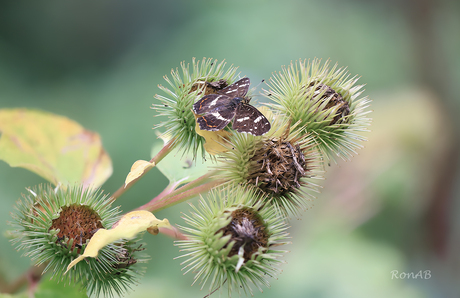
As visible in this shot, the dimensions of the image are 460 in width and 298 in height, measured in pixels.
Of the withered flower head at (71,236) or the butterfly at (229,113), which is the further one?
the butterfly at (229,113)

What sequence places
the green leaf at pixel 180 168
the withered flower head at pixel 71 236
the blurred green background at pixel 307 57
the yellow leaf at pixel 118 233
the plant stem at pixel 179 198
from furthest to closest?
the blurred green background at pixel 307 57 < the green leaf at pixel 180 168 < the plant stem at pixel 179 198 < the withered flower head at pixel 71 236 < the yellow leaf at pixel 118 233

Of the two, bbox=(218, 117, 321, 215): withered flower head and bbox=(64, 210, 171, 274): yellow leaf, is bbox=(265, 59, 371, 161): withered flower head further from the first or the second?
bbox=(64, 210, 171, 274): yellow leaf

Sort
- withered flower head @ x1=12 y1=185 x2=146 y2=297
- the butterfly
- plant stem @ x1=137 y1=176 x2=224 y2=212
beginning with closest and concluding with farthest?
1. withered flower head @ x1=12 y1=185 x2=146 y2=297
2. the butterfly
3. plant stem @ x1=137 y1=176 x2=224 y2=212

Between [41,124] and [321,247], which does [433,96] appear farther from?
[41,124]

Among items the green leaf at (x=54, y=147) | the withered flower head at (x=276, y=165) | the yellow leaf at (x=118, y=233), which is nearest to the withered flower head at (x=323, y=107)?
the withered flower head at (x=276, y=165)

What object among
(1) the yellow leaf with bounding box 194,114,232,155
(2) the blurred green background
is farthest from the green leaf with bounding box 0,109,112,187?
(2) the blurred green background

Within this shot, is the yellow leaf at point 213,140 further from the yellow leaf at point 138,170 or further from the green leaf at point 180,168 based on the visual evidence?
the green leaf at point 180,168
